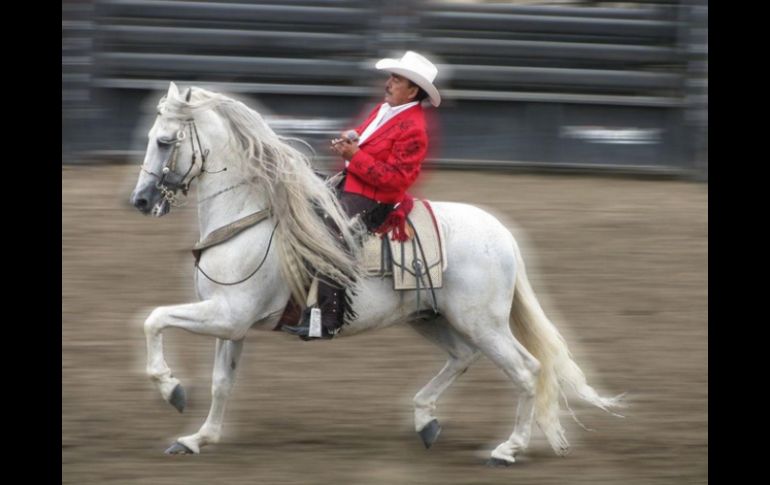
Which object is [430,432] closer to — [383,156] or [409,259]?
[409,259]

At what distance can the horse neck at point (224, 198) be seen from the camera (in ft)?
19.9

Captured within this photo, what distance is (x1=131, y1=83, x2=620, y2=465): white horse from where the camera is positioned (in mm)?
5914

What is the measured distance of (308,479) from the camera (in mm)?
6027

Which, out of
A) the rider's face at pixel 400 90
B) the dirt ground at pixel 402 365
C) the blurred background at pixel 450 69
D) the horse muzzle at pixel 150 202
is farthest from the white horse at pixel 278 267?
the blurred background at pixel 450 69

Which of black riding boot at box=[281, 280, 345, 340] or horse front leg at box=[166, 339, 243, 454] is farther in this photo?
horse front leg at box=[166, 339, 243, 454]

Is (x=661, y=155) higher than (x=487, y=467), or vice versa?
(x=661, y=155)

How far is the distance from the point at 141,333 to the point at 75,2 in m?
3.42

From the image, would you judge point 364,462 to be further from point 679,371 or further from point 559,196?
point 559,196

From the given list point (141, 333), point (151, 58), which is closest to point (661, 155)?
point (151, 58)

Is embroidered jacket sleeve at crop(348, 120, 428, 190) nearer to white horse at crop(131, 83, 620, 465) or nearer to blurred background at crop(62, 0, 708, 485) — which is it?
white horse at crop(131, 83, 620, 465)

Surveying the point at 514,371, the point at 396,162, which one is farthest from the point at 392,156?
the point at 514,371

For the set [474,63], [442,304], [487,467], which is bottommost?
[487,467]

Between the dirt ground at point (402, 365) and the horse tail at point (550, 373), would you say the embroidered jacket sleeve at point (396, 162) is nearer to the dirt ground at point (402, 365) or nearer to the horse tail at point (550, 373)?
the horse tail at point (550, 373)

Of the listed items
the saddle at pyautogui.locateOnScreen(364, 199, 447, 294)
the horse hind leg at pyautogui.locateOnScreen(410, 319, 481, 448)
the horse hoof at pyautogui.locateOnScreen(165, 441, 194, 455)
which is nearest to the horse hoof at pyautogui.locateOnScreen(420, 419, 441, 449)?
the horse hind leg at pyautogui.locateOnScreen(410, 319, 481, 448)
